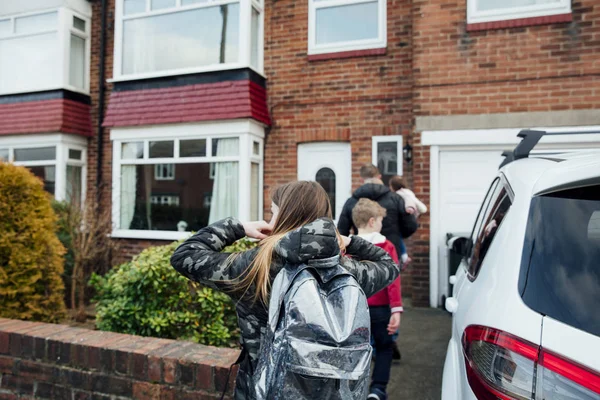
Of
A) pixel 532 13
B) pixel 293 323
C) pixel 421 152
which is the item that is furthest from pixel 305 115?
pixel 293 323

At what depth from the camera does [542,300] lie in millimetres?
1396

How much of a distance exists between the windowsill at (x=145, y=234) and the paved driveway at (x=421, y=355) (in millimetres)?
4161

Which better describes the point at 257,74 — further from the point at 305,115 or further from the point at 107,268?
the point at 107,268

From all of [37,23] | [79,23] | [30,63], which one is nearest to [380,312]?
[79,23]

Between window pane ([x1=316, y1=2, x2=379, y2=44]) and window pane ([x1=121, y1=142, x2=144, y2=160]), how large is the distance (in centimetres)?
370

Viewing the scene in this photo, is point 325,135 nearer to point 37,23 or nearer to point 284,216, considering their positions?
point 284,216

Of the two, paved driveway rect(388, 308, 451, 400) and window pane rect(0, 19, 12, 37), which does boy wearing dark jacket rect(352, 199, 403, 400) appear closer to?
paved driveway rect(388, 308, 451, 400)

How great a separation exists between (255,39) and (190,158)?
2339 mm

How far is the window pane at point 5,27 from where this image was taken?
368 inches

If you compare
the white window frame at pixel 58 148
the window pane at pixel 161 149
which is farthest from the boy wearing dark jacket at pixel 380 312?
the white window frame at pixel 58 148

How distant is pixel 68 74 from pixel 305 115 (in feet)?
15.7

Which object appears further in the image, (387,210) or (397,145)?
(397,145)

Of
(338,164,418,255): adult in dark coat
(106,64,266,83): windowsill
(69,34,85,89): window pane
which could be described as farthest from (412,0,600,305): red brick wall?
(69,34,85,89): window pane

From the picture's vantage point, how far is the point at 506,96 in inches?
243
